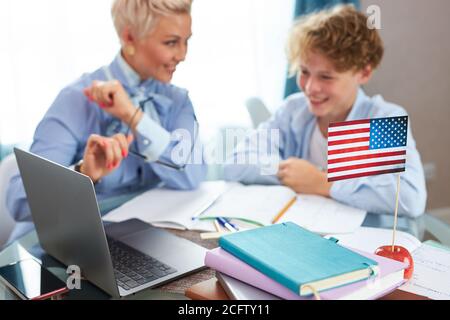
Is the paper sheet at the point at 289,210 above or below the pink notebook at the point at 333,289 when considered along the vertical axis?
below

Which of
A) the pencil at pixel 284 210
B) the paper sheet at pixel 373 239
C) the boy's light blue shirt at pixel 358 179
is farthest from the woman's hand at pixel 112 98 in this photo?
the paper sheet at pixel 373 239

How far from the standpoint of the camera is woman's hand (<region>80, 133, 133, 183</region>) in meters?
0.98

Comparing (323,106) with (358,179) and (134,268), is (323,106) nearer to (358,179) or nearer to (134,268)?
(358,179)

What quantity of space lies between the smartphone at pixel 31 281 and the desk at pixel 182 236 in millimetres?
14

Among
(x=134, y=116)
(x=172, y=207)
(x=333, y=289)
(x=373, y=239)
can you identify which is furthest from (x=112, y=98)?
(x=333, y=289)

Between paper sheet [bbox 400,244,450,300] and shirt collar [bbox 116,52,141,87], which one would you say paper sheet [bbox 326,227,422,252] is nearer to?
paper sheet [bbox 400,244,450,300]

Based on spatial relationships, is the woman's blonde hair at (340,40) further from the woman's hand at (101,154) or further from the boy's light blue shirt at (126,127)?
the woman's hand at (101,154)

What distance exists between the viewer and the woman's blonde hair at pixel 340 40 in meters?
1.25

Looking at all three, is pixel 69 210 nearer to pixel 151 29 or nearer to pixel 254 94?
pixel 151 29

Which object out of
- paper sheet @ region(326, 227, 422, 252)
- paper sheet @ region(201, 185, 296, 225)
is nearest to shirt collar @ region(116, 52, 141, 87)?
paper sheet @ region(201, 185, 296, 225)

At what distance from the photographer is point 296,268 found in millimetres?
593

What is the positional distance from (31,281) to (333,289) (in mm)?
442

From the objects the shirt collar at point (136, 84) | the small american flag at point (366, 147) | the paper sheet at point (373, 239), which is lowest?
the paper sheet at point (373, 239)

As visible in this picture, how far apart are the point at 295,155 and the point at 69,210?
812mm
